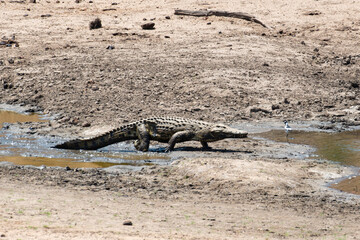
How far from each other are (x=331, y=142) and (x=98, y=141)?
447 centimetres

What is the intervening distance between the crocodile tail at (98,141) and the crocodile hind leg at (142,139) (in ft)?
0.86

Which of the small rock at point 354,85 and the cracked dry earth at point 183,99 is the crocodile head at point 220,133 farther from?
the small rock at point 354,85

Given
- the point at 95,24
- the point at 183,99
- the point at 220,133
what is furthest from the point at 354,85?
the point at 95,24

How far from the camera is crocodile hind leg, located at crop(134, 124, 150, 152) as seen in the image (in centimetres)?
1149

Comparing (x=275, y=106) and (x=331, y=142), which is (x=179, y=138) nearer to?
(x=331, y=142)

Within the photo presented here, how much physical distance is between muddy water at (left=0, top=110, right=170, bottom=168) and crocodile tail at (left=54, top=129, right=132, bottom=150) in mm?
132

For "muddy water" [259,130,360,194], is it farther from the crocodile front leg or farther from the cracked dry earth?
the crocodile front leg

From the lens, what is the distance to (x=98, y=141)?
37.9 ft

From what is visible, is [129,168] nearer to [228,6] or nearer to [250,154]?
[250,154]

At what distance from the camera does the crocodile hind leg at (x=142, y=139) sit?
11492 mm

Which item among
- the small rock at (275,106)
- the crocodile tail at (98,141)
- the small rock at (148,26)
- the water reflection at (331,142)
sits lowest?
the water reflection at (331,142)

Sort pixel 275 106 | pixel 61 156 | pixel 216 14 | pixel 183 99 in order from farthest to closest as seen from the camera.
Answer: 1. pixel 216 14
2. pixel 183 99
3. pixel 275 106
4. pixel 61 156

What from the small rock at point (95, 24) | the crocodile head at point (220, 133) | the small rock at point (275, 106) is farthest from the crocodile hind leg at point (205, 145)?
the small rock at point (95, 24)

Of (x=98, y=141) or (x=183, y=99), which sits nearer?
(x=98, y=141)
